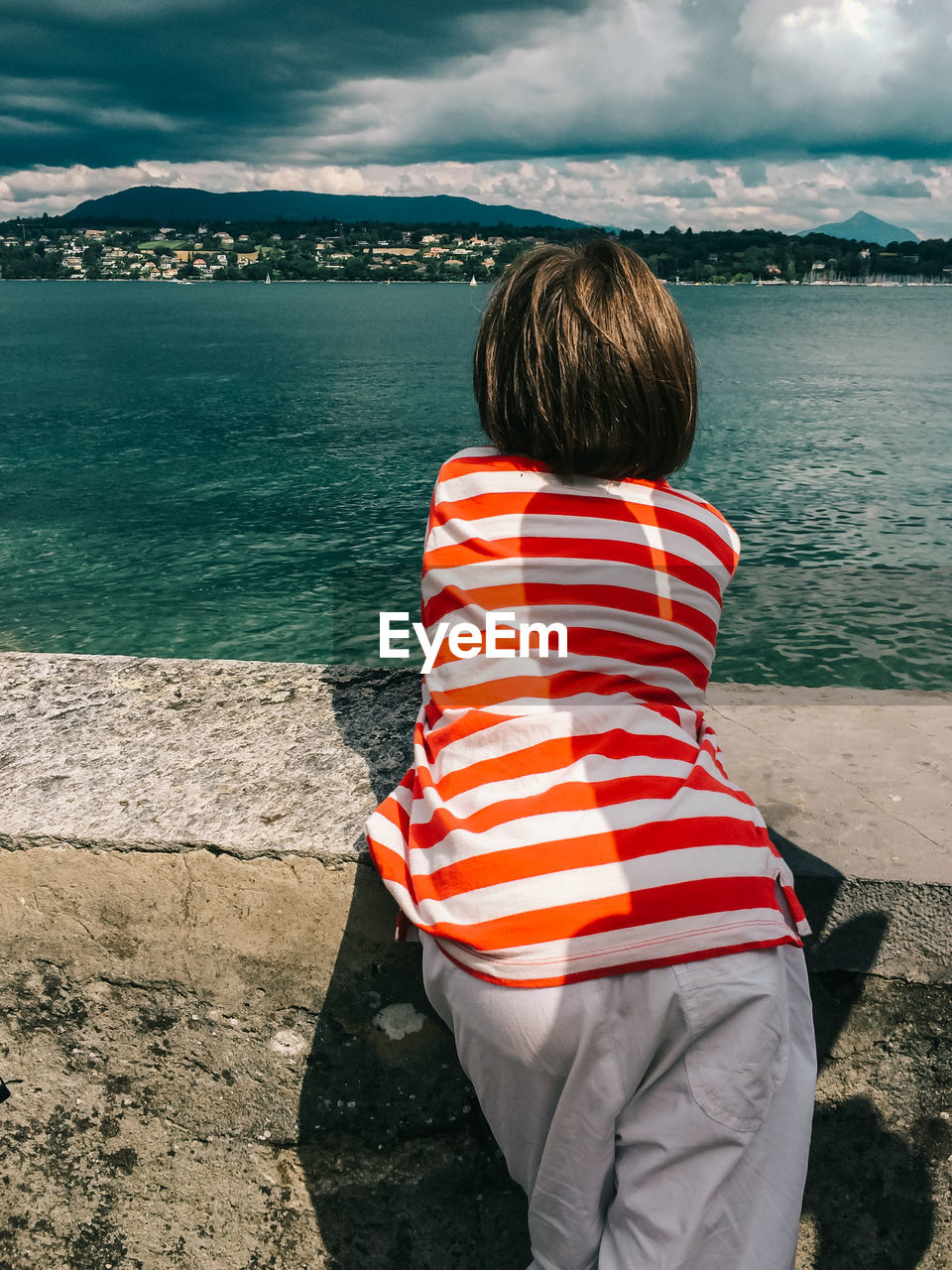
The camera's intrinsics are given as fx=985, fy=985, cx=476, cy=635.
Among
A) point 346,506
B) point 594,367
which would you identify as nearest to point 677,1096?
point 594,367

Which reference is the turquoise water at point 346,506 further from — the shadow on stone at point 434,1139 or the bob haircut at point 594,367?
the shadow on stone at point 434,1139

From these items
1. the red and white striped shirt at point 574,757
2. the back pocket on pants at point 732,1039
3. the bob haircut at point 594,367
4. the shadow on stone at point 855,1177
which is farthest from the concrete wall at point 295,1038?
the bob haircut at point 594,367

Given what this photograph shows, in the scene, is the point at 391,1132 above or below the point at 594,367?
below

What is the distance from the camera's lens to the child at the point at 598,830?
4.20 ft

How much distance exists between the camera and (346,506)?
16.6m

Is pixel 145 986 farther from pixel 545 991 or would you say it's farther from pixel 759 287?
pixel 759 287

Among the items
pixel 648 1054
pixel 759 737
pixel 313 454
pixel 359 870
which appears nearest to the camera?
pixel 648 1054

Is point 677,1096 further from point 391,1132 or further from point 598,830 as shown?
point 391,1132

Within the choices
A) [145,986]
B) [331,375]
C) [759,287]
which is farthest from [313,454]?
[759,287]

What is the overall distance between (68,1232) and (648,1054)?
1.37 meters

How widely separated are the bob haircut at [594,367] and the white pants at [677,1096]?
0.82m

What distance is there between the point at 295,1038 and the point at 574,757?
934mm

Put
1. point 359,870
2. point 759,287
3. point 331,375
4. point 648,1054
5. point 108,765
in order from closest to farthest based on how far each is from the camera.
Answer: point 648,1054 < point 359,870 < point 108,765 < point 331,375 < point 759,287

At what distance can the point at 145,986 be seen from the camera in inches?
77.1
